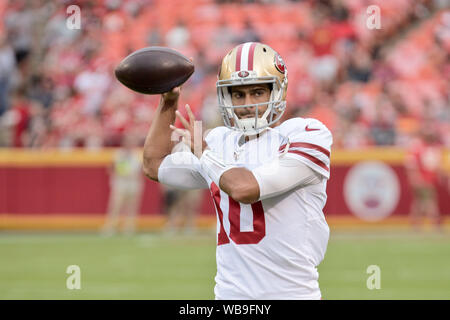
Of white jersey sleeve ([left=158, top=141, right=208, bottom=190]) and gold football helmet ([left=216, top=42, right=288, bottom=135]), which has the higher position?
gold football helmet ([left=216, top=42, right=288, bottom=135])

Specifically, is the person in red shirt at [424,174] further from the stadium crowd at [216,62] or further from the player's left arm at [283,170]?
the player's left arm at [283,170]

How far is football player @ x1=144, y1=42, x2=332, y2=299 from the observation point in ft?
10.4

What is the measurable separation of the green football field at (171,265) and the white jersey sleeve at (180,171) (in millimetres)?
3650

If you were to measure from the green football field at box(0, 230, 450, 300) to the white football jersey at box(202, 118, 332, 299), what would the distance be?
3.94 metres

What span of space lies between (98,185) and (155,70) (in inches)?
437

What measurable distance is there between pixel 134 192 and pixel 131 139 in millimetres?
932

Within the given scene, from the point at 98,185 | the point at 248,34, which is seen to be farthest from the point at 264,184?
the point at 248,34

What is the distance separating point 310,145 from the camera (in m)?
3.19

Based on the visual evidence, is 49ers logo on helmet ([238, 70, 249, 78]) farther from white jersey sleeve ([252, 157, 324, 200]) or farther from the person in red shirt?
the person in red shirt

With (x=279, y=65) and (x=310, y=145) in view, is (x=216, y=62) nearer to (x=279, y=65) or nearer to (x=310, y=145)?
(x=279, y=65)

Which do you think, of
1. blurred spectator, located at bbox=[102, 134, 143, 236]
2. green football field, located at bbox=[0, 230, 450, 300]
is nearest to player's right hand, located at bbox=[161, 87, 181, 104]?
green football field, located at bbox=[0, 230, 450, 300]
